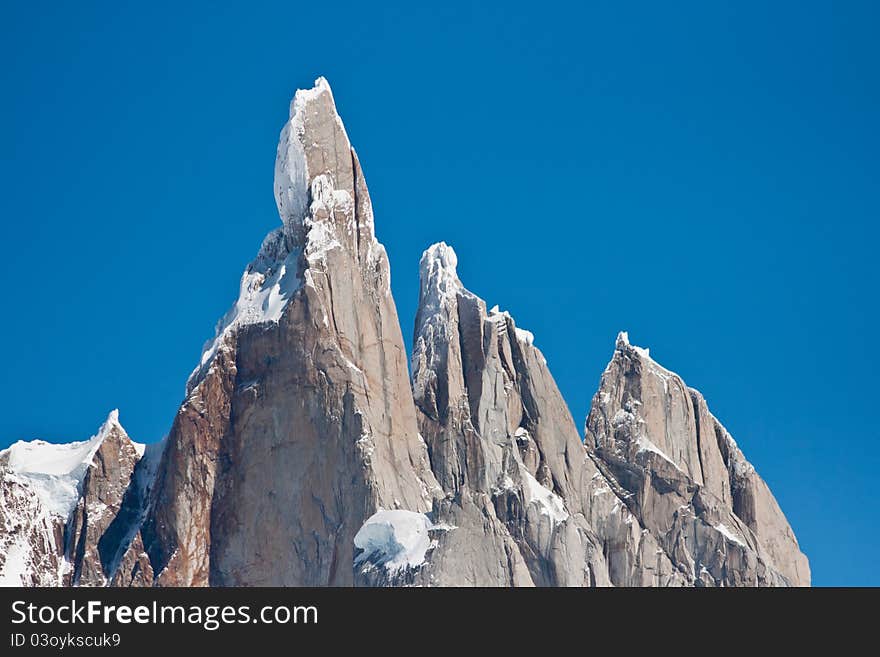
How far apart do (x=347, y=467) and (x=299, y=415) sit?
421 centimetres

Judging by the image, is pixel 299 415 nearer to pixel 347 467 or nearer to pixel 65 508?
pixel 347 467

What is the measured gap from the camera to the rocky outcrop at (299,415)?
12756cm

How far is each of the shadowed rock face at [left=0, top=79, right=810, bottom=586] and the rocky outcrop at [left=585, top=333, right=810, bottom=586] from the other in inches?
9.0

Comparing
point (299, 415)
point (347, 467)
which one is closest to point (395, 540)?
point (347, 467)

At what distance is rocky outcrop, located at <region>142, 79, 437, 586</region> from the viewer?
12756 centimetres

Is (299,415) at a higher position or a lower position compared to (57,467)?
lower

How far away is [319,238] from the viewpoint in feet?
438

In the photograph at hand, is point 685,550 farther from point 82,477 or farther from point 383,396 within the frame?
point 82,477

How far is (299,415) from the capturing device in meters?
130

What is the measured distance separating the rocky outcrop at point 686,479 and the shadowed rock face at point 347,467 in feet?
0.75

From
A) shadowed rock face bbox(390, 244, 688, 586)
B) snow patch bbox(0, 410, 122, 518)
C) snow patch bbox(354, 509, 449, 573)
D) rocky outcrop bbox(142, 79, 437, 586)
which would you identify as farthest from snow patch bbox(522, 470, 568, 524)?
snow patch bbox(0, 410, 122, 518)
